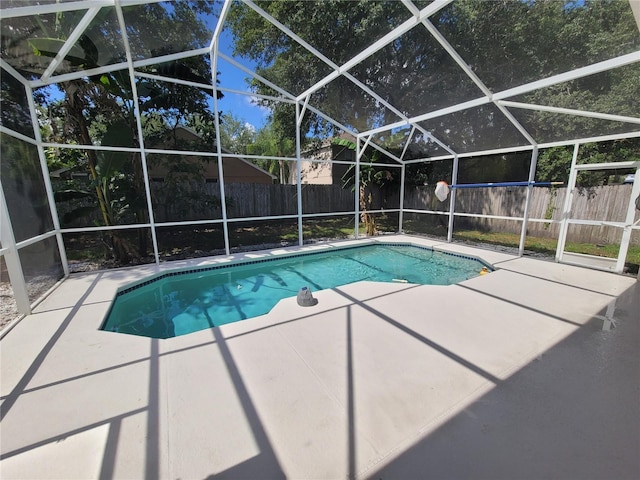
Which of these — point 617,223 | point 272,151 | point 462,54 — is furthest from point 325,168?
point 617,223

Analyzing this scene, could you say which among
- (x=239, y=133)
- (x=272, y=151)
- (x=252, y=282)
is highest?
(x=239, y=133)

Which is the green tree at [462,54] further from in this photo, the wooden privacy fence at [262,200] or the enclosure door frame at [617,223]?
the wooden privacy fence at [262,200]

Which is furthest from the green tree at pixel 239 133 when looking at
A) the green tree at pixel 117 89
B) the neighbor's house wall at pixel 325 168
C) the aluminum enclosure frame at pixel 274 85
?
the aluminum enclosure frame at pixel 274 85

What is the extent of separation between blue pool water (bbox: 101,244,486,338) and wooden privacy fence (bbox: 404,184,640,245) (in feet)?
10.6

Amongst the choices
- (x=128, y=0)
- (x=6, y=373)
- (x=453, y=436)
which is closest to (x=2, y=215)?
(x=6, y=373)

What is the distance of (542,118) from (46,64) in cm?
843

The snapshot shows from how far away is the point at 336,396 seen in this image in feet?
6.52

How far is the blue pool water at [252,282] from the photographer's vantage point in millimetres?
4172

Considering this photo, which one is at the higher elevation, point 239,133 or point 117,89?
point 239,133

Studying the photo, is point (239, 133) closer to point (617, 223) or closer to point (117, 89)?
point (117, 89)

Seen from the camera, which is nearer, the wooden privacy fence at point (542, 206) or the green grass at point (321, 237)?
the wooden privacy fence at point (542, 206)

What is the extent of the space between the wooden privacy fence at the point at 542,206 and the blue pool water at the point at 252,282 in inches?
127

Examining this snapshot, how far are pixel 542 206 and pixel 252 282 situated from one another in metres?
8.62

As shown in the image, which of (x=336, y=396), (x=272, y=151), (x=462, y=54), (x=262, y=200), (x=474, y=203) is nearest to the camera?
(x=336, y=396)
